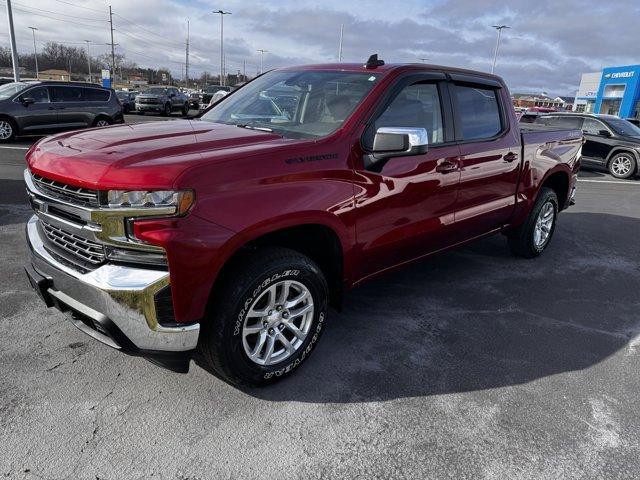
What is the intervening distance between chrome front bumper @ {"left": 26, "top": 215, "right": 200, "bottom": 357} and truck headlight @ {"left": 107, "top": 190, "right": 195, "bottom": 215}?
30 cm

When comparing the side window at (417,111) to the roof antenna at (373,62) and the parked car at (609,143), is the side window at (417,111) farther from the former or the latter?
the parked car at (609,143)

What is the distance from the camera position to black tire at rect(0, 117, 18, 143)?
42.8 feet

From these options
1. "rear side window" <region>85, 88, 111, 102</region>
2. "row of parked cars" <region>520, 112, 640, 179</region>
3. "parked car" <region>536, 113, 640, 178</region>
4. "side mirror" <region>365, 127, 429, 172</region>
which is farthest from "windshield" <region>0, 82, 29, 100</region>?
"parked car" <region>536, 113, 640, 178</region>

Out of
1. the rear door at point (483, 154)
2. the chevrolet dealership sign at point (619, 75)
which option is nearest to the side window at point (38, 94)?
the rear door at point (483, 154)

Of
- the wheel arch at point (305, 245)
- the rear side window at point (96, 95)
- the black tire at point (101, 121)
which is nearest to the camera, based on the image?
the wheel arch at point (305, 245)

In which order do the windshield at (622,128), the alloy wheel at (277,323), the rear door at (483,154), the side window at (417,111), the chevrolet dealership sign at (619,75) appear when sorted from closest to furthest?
the alloy wheel at (277,323) < the side window at (417,111) < the rear door at (483,154) < the windshield at (622,128) < the chevrolet dealership sign at (619,75)

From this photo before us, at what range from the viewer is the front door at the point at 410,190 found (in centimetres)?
327

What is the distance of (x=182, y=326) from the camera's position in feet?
8.12

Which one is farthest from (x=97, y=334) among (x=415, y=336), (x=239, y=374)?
(x=415, y=336)

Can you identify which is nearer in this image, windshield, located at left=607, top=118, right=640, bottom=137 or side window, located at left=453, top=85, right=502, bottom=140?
side window, located at left=453, top=85, right=502, bottom=140

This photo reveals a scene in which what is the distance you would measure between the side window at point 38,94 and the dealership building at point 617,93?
141 ft

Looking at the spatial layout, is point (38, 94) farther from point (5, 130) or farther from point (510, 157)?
point (510, 157)

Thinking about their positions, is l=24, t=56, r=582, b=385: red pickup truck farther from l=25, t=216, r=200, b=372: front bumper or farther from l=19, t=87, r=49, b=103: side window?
l=19, t=87, r=49, b=103: side window

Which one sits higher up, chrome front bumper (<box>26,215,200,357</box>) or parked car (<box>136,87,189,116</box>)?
chrome front bumper (<box>26,215,200,357</box>)
